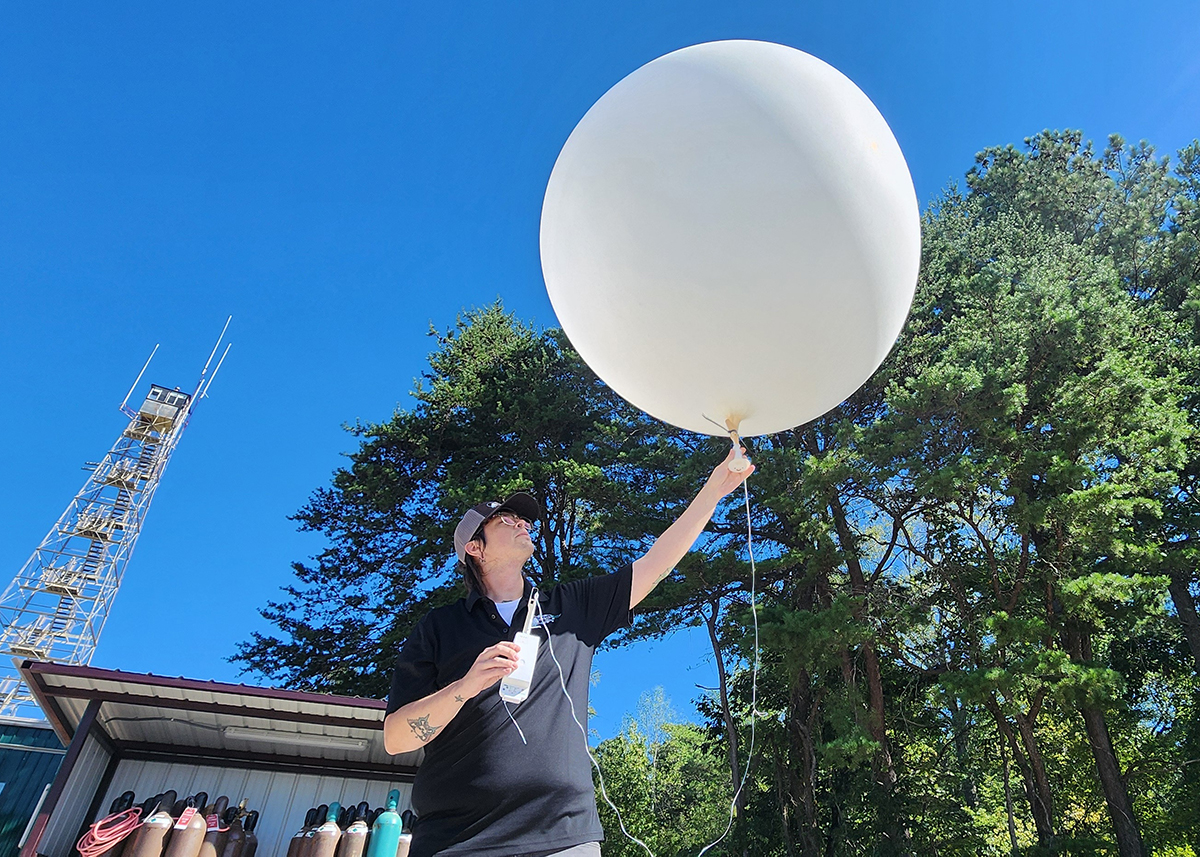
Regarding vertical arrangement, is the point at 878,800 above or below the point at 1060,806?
below

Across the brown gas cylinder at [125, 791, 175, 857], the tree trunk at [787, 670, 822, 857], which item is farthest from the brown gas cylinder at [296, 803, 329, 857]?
the tree trunk at [787, 670, 822, 857]

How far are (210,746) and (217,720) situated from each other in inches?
14.7

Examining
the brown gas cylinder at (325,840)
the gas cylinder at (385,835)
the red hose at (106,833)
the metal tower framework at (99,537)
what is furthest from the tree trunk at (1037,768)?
the metal tower framework at (99,537)

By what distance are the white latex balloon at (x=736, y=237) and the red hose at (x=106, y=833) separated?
4455 millimetres

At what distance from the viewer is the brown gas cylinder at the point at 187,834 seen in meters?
4.38

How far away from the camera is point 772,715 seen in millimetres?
11602

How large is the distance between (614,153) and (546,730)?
1.43m

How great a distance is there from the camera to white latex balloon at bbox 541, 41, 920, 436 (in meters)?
1.84

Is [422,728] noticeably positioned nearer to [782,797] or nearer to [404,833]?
[404,833]

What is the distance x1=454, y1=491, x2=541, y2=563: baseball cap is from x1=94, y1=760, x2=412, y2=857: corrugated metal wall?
4299 mm

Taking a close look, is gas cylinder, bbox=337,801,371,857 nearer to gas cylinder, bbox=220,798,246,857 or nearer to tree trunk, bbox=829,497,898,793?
gas cylinder, bbox=220,798,246,857

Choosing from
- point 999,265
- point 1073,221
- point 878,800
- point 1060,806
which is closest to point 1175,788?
point 1060,806

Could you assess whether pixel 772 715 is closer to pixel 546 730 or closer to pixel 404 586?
pixel 404 586

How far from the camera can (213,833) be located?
15.2 ft
